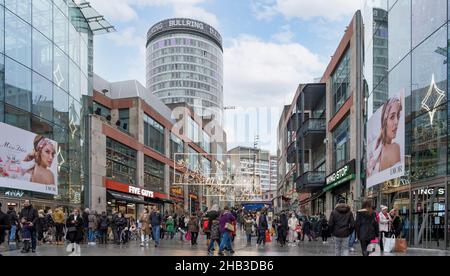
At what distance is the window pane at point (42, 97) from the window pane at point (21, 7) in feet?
10.6

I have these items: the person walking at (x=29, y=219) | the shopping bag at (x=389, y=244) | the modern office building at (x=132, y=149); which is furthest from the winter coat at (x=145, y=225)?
the modern office building at (x=132, y=149)

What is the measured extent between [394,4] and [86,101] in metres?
23.6

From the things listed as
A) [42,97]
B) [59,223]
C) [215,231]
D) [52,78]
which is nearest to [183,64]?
[52,78]

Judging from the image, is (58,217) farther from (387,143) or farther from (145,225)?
(387,143)

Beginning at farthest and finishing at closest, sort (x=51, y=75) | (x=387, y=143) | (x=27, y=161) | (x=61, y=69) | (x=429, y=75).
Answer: (x=61, y=69), (x=51, y=75), (x=27, y=161), (x=387, y=143), (x=429, y=75)

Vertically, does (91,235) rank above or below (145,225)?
below

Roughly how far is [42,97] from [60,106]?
2945 millimetres

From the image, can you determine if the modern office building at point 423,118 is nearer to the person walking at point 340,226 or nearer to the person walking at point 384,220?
the person walking at point 384,220

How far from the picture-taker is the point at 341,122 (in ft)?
131

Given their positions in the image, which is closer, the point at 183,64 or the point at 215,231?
the point at 215,231

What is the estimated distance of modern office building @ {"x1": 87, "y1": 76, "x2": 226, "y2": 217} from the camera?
4266cm

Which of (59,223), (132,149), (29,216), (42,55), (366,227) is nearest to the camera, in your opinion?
(366,227)

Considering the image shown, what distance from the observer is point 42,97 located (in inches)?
1188
